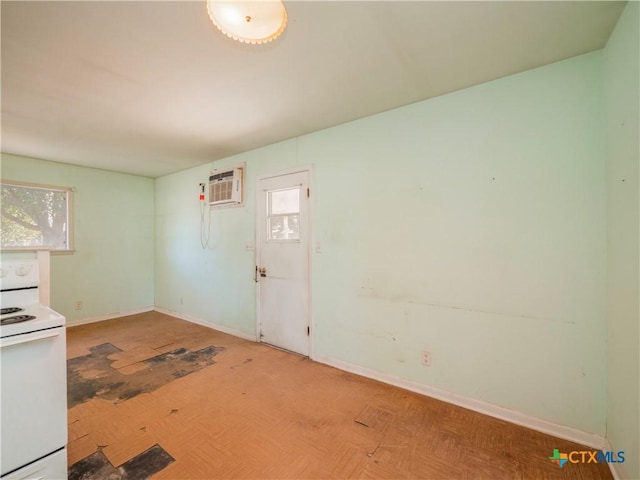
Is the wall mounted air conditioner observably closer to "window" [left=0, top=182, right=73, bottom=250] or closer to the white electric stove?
"window" [left=0, top=182, right=73, bottom=250]

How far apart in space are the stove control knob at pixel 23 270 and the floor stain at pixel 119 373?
1228 mm

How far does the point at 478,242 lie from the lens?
211 cm

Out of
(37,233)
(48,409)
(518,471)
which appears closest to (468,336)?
(518,471)

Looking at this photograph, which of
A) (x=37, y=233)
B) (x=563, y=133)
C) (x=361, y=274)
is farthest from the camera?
(x=37, y=233)

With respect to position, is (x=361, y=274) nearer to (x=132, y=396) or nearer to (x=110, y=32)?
(x=132, y=396)

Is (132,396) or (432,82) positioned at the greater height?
(432,82)

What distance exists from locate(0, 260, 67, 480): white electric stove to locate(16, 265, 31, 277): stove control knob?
0.28m

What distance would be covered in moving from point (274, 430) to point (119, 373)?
1.86m

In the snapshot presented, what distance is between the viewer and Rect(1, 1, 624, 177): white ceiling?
1.44m

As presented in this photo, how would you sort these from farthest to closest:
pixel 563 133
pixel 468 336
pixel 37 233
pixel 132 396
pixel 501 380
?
pixel 37 233, pixel 132 396, pixel 468 336, pixel 501 380, pixel 563 133

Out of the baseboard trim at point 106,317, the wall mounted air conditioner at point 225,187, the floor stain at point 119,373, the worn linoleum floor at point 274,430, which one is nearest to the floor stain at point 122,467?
the worn linoleum floor at point 274,430

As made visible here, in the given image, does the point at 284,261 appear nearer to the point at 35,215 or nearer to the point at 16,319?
the point at 16,319

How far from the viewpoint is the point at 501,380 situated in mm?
2016

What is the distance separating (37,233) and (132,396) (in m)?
3.21
